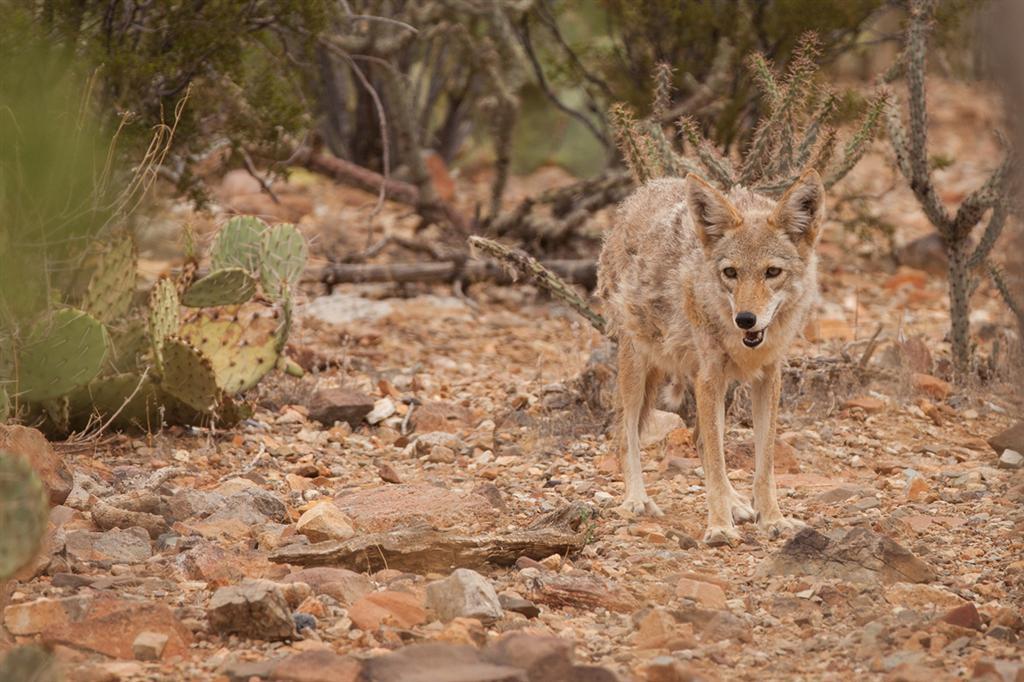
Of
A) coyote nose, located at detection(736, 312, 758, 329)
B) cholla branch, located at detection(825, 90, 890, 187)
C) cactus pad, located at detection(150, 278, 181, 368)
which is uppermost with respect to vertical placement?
cholla branch, located at detection(825, 90, 890, 187)

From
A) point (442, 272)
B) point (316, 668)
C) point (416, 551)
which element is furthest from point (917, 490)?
point (442, 272)

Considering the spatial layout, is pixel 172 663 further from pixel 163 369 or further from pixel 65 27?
pixel 65 27

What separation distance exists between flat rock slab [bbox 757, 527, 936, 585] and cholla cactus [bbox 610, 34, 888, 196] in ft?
8.88

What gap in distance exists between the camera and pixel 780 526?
6.08 metres

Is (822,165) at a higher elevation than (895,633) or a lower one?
higher

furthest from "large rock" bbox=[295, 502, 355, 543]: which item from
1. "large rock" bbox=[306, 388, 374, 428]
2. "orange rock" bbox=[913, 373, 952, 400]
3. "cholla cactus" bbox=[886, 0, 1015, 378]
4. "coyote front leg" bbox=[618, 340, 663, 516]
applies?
"cholla cactus" bbox=[886, 0, 1015, 378]

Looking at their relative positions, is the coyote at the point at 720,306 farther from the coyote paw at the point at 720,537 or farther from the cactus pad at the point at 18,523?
the cactus pad at the point at 18,523

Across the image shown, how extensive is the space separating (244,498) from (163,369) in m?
1.47

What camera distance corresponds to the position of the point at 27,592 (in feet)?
15.8

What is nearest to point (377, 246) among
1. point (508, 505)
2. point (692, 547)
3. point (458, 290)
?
point (458, 290)

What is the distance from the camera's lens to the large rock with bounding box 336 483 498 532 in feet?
19.4

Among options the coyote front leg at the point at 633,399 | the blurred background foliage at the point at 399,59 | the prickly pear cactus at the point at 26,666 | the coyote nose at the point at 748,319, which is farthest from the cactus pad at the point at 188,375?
the prickly pear cactus at the point at 26,666

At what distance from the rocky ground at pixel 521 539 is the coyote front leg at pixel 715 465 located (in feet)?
0.36

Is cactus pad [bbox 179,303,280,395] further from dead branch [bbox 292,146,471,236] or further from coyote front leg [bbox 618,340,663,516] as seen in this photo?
dead branch [bbox 292,146,471,236]
